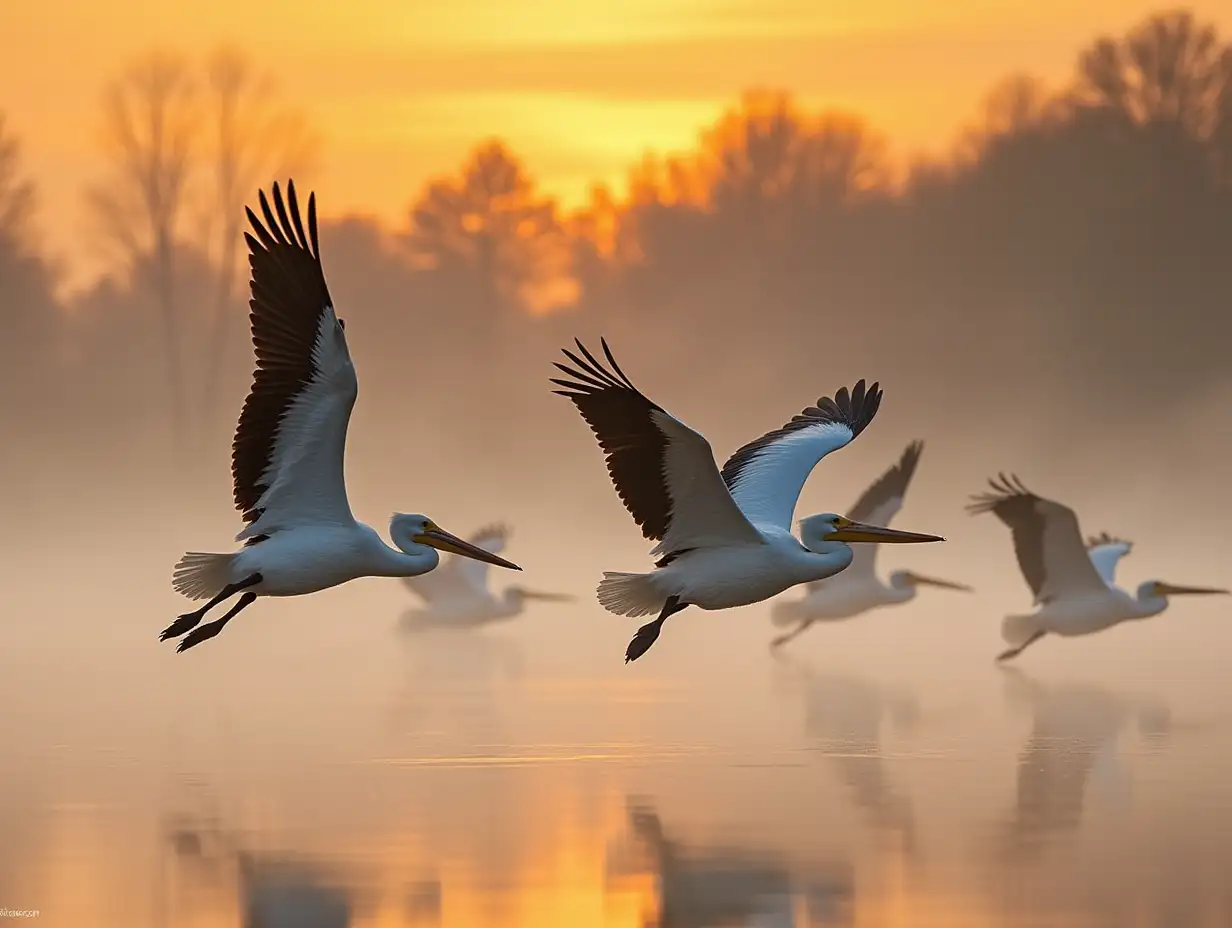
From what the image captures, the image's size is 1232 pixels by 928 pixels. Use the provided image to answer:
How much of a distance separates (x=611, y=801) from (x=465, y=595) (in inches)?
513

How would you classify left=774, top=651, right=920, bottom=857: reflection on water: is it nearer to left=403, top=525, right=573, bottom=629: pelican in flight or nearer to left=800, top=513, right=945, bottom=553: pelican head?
left=800, top=513, right=945, bottom=553: pelican head

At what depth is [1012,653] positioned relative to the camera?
23.3 m

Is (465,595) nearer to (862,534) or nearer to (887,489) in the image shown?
(887,489)

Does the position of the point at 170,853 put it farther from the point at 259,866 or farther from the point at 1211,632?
the point at 1211,632

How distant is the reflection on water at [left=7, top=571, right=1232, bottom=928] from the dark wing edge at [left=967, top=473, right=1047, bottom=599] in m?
0.96

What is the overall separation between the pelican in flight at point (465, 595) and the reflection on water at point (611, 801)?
453cm

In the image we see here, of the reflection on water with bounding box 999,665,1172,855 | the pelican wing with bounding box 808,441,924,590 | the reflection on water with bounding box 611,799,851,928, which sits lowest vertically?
the reflection on water with bounding box 611,799,851,928

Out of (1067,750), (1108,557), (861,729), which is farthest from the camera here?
(1108,557)

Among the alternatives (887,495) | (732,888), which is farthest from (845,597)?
(732,888)

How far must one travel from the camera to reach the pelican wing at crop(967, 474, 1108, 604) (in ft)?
73.0

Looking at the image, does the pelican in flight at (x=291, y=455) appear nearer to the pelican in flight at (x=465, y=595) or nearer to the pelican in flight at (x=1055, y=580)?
the pelican in flight at (x=1055, y=580)

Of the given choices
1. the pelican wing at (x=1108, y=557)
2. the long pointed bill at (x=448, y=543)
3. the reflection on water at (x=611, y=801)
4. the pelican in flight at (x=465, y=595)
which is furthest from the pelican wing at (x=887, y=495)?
the long pointed bill at (x=448, y=543)

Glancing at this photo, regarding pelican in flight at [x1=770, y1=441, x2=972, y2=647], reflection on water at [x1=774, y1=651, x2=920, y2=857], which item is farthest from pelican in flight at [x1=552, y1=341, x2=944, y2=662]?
pelican in flight at [x1=770, y1=441, x2=972, y2=647]

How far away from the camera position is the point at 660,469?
49.7ft
